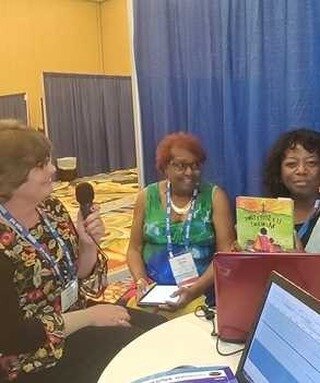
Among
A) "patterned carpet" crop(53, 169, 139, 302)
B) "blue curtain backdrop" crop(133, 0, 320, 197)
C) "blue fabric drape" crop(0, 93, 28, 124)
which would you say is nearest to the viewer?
"blue curtain backdrop" crop(133, 0, 320, 197)

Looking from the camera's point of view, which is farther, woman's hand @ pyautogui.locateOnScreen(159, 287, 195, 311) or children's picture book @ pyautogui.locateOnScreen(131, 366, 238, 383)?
woman's hand @ pyautogui.locateOnScreen(159, 287, 195, 311)

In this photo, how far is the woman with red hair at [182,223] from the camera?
2.58m

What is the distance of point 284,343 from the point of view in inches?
44.4

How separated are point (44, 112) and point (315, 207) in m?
7.37

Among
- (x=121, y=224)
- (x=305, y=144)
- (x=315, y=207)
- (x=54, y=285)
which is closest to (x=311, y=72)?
(x=305, y=144)

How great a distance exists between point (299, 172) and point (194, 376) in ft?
4.06

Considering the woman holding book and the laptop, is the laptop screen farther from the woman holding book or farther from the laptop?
the woman holding book

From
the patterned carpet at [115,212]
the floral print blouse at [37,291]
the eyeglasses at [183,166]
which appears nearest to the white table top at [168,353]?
the floral print blouse at [37,291]

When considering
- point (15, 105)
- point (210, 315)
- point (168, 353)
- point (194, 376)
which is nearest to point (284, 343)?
point (194, 376)

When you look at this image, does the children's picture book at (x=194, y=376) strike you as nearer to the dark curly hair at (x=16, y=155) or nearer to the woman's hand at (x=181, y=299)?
the dark curly hair at (x=16, y=155)

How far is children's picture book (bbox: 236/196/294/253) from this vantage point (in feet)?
6.14

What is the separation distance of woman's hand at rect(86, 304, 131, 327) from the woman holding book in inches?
30.9

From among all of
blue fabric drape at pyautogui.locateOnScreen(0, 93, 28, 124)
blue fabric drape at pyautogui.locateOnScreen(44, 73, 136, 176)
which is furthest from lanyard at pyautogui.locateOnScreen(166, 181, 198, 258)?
blue fabric drape at pyautogui.locateOnScreen(0, 93, 28, 124)

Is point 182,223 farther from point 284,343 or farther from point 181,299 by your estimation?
point 284,343
